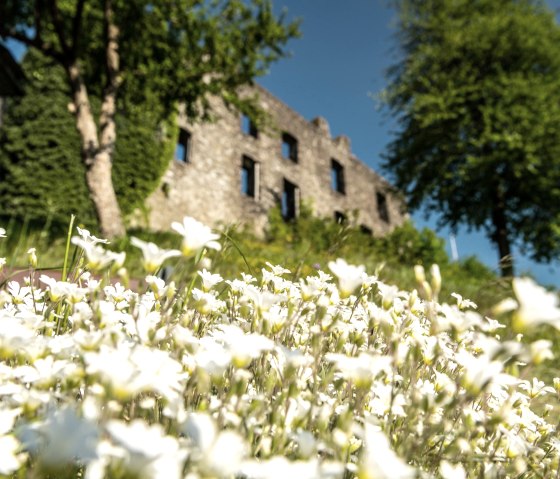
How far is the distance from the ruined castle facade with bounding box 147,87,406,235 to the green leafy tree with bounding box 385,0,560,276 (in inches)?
91.0

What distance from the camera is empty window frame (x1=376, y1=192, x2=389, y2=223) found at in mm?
24562

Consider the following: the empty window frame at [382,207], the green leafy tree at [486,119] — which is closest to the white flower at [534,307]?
the green leafy tree at [486,119]

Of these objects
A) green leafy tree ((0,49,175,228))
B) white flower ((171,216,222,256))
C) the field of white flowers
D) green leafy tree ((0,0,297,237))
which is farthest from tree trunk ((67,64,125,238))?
white flower ((171,216,222,256))

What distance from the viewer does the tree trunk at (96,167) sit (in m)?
8.11

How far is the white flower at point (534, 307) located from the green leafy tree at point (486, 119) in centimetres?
1367

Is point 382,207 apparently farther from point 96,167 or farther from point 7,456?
point 7,456

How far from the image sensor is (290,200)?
1944cm

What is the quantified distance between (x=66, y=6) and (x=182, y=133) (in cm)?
669

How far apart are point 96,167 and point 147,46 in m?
2.88

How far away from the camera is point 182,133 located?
15.2 metres

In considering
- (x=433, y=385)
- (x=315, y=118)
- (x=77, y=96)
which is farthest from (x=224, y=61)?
(x=315, y=118)

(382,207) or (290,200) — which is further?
(382,207)

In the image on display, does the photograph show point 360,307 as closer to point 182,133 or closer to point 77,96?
point 77,96

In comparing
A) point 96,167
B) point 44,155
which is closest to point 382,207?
point 44,155
